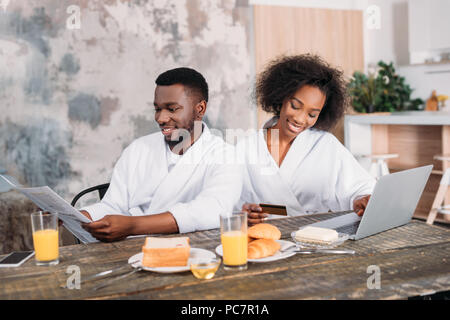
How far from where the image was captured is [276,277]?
3.74 feet

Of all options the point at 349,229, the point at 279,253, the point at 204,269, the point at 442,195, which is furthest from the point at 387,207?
the point at 442,195

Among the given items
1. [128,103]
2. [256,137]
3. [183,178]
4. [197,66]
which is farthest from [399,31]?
[183,178]

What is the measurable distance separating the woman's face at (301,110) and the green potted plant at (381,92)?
2.82 metres

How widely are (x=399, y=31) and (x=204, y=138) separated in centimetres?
383

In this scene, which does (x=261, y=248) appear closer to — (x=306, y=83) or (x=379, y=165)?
(x=306, y=83)

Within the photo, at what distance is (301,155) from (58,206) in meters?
1.09

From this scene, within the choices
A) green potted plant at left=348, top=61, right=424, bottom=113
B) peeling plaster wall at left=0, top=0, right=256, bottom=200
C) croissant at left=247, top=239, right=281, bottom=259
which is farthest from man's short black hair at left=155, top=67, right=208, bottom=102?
green potted plant at left=348, top=61, right=424, bottom=113

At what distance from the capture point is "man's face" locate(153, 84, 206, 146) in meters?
1.98

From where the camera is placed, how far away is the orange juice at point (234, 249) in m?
1.19

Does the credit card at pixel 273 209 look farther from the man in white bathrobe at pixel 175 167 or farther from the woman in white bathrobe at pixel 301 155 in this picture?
the woman in white bathrobe at pixel 301 155

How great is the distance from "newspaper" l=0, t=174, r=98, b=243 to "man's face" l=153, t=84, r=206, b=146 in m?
0.53

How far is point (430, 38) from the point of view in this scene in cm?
454

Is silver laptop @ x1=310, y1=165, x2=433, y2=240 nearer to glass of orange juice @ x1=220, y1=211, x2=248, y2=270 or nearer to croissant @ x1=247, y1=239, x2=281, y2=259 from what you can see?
croissant @ x1=247, y1=239, x2=281, y2=259

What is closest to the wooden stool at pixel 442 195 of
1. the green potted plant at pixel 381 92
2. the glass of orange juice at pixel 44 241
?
the green potted plant at pixel 381 92
